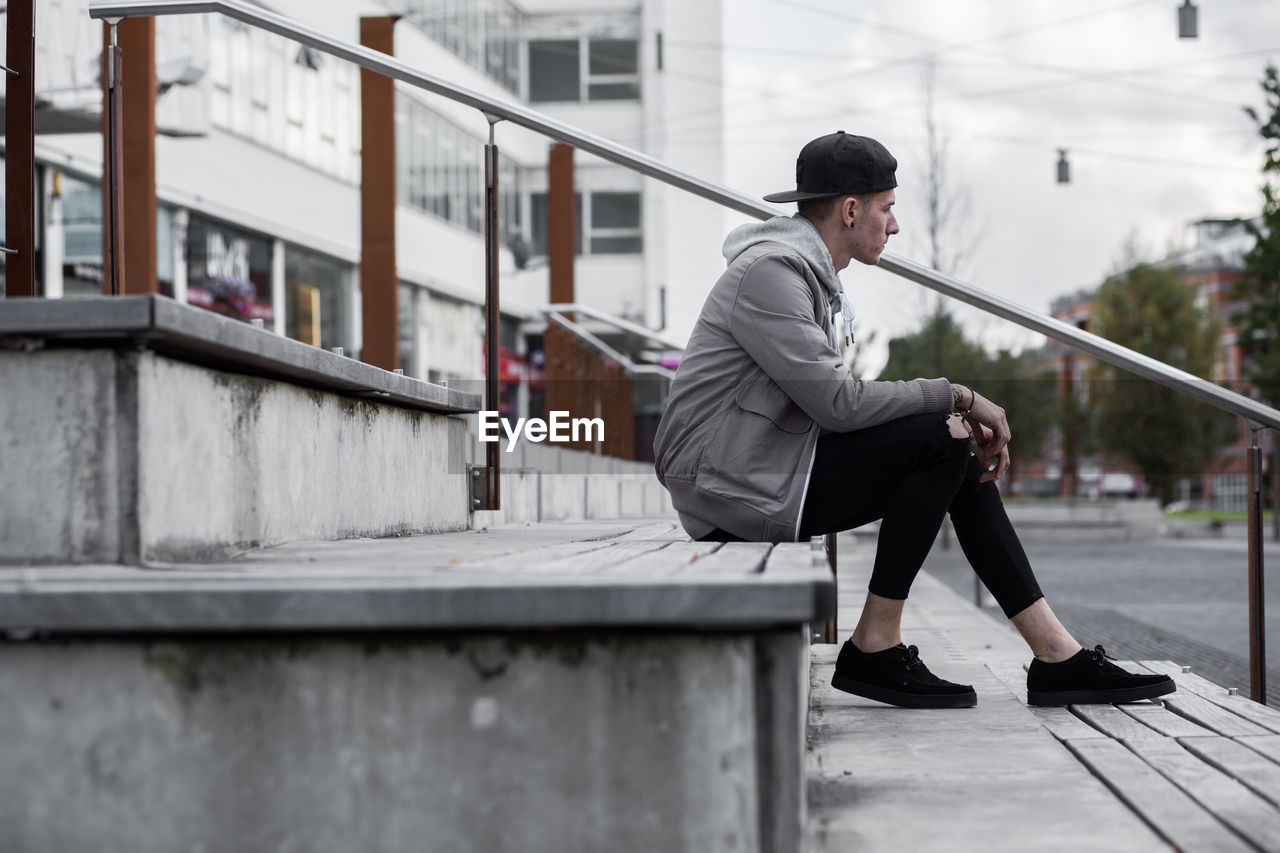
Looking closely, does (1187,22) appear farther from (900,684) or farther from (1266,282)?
(900,684)

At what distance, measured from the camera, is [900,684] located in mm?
3660

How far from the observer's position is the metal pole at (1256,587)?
421 cm

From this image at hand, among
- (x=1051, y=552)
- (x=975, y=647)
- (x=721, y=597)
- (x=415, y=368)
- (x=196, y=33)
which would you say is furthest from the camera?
(x=415, y=368)

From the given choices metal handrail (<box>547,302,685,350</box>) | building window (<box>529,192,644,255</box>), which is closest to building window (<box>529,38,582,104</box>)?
building window (<box>529,192,644,255</box>)

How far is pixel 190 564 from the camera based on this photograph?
2.52 meters

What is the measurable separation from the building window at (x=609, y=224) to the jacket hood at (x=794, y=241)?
100 ft

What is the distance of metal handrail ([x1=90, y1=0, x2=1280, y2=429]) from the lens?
4227mm

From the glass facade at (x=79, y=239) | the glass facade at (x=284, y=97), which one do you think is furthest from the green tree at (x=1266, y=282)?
the glass facade at (x=79, y=239)

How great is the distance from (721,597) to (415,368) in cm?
2367

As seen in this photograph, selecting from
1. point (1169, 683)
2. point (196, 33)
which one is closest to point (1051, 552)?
point (196, 33)

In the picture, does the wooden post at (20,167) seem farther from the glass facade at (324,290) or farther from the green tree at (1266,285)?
the green tree at (1266,285)

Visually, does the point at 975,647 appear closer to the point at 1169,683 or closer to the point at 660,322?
the point at 1169,683

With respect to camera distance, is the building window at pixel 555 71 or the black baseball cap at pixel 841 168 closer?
the black baseball cap at pixel 841 168

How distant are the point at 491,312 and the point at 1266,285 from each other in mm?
28134
